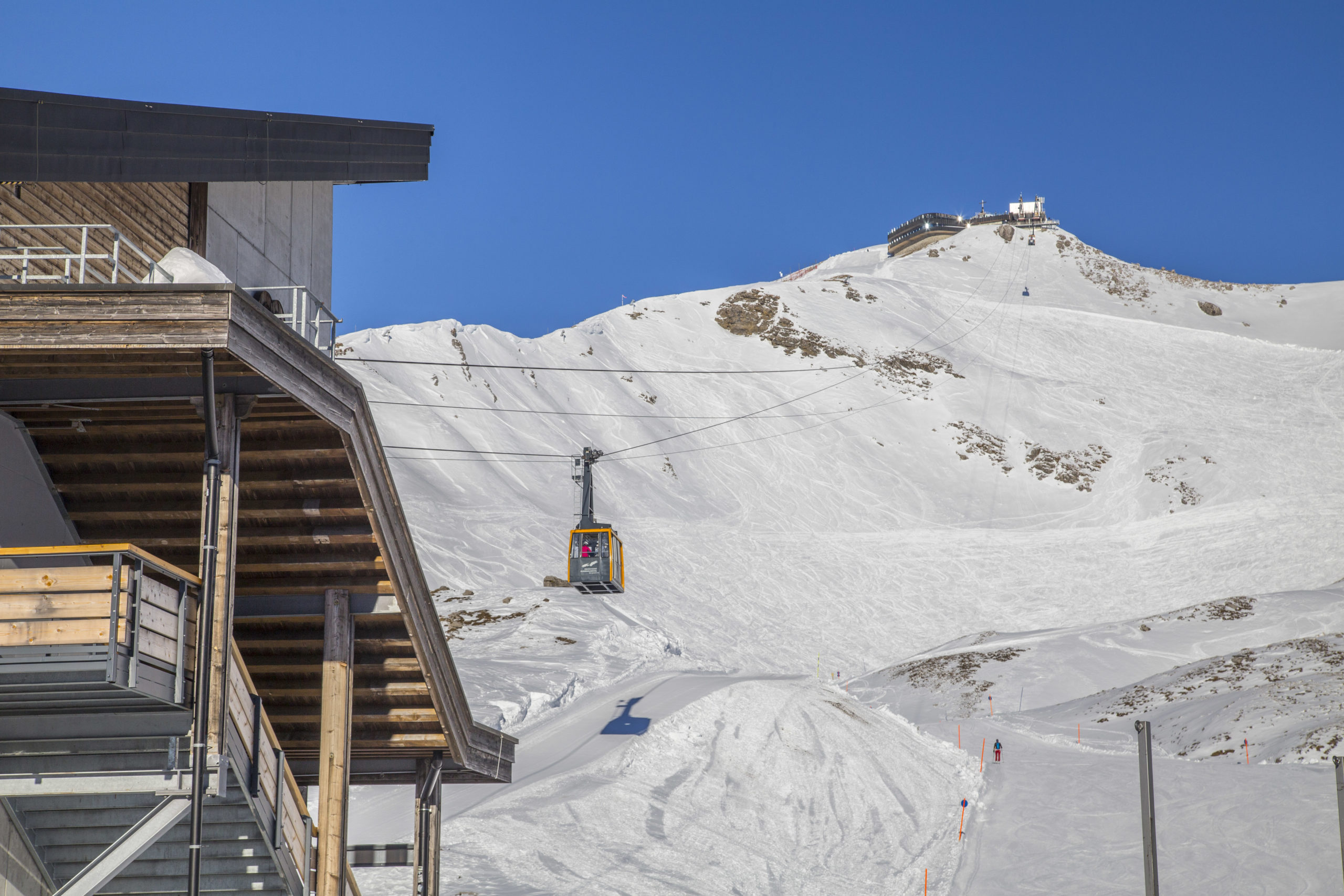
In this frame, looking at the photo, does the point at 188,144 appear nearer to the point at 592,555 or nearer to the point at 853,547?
the point at 592,555

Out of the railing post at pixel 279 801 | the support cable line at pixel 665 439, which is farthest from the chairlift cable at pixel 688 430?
the railing post at pixel 279 801

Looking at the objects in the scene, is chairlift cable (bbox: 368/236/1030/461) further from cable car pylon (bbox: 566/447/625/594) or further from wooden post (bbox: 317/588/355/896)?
wooden post (bbox: 317/588/355/896)

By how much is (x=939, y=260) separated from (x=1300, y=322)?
126 feet

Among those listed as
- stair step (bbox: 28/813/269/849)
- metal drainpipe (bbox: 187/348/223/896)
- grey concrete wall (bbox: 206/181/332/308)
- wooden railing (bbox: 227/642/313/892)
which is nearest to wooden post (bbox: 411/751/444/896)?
wooden railing (bbox: 227/642/313/892)

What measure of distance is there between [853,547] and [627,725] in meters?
38.3

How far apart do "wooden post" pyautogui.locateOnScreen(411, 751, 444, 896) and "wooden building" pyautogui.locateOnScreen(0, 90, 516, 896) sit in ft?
0.14

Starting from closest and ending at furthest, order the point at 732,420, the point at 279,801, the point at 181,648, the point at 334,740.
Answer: the point at 181,648 < the point at 279,801 < the point at 334,740 < the point at 732,420

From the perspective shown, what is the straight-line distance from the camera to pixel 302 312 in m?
12.3

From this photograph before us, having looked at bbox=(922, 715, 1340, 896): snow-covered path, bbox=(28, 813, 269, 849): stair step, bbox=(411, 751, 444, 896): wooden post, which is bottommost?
bbox=(922, 715, 1340, 896): snow-covered path

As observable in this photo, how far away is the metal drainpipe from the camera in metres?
9.24

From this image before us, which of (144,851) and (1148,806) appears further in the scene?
(1148,806)

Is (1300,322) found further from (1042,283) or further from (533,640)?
(533,640)

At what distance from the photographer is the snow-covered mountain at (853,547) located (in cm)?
3025

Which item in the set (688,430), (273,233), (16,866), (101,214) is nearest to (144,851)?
(16,866)
